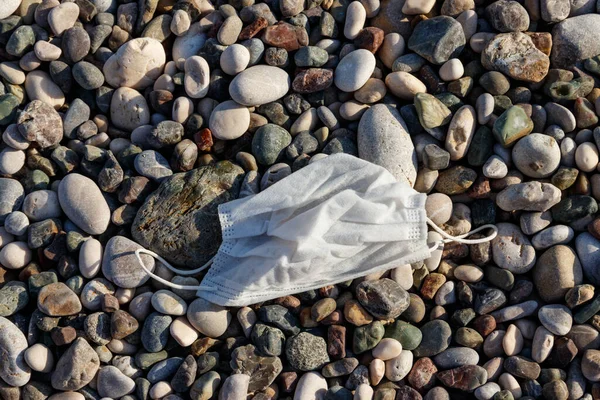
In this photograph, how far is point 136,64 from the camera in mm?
4184

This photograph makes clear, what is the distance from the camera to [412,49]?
4102 millimetres

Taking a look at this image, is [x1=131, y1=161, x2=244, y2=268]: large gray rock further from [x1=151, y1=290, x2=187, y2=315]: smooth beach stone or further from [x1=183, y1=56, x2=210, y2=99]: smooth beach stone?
[x1=183, y1=56, x2=210, y2=99]: smooth beach stone

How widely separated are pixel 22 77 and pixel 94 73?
499mm

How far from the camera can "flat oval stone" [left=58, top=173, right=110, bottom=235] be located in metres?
3.92

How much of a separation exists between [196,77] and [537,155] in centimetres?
216

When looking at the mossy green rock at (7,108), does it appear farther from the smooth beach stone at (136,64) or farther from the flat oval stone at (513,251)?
the flat oval stone at (513,251)

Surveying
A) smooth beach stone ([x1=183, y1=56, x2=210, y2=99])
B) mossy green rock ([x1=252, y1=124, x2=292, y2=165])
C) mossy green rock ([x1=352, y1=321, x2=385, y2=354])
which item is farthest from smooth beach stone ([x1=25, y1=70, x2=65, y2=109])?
mossy green rock ([x1=352, y1=321, x2=385, y2=354])

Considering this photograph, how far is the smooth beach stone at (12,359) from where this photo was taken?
3645 mm

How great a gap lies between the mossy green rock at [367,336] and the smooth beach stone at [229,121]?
1439mm

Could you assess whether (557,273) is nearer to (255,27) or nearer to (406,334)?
(406,334)

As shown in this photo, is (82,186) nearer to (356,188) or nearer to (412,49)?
(356,188)

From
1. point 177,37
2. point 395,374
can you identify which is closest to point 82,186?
point 177,37

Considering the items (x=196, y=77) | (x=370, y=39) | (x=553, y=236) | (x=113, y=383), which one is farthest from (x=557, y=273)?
(x=113, y=383)

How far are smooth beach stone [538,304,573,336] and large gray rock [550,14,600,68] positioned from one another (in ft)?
5.09
